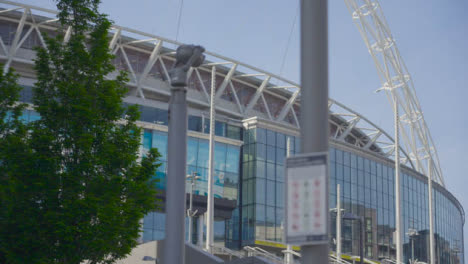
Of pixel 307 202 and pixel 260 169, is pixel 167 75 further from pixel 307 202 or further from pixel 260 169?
pixel 307 202

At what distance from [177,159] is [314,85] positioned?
12.2 feet

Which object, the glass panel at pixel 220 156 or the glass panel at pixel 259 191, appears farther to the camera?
the glass panel at pixel 259 191

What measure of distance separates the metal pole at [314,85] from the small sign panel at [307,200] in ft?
0.57

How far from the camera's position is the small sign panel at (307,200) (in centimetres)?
613

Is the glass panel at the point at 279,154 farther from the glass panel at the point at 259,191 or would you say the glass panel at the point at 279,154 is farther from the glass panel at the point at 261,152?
the glass panel at the point at 259,191

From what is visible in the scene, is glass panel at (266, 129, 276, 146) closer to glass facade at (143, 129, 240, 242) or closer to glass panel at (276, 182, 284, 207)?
glass facade at (143, 129, 240, 242)

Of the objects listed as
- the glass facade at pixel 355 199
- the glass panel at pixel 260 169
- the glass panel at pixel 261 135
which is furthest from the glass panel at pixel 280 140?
the glass panel at pixel 260 169

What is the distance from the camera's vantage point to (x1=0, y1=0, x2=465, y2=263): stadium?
64.2 metres

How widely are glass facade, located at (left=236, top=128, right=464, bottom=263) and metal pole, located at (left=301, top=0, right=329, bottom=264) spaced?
2329 inches

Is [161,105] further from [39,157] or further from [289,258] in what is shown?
[39,157]

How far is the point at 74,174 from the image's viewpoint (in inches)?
798

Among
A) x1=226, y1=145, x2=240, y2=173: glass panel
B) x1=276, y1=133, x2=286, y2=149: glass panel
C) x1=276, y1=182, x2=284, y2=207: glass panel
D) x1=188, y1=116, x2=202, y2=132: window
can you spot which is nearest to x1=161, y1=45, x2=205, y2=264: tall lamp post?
x1=188, y1=116, x2=202, y2=132: window

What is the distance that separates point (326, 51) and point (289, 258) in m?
40.6

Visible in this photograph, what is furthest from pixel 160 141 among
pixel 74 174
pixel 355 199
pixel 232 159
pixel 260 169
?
pixel 74 174
